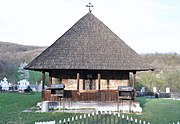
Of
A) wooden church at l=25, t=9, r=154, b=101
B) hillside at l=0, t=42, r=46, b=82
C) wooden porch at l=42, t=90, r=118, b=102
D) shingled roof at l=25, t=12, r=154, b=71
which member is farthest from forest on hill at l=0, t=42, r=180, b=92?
wooden porch at l=42, t=90, r=118, b=102

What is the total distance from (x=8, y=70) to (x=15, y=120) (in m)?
33.6

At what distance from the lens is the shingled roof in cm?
1855

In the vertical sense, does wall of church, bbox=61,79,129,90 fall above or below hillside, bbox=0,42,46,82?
below

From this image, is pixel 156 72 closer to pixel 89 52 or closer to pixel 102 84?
pixel 102 84

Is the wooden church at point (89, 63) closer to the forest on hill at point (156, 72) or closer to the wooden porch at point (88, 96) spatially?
the wooden porch at point (88, 96)

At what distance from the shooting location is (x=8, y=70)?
47.1 meters

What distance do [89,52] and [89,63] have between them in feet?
3.29

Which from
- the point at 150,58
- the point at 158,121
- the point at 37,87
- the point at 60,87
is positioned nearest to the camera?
the point at 158,121

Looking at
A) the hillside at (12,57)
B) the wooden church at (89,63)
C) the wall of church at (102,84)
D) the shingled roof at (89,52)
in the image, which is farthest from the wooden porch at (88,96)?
the hillside at (12,57)

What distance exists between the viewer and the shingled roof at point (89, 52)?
60.8 ft

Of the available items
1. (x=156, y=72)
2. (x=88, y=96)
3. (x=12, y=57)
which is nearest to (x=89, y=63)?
(x=88, y=96)

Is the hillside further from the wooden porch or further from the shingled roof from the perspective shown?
the wooden porch

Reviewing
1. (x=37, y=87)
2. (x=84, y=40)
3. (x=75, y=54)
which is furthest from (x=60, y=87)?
(x=37, y=87)

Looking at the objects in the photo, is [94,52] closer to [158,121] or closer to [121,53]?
[121,53]
